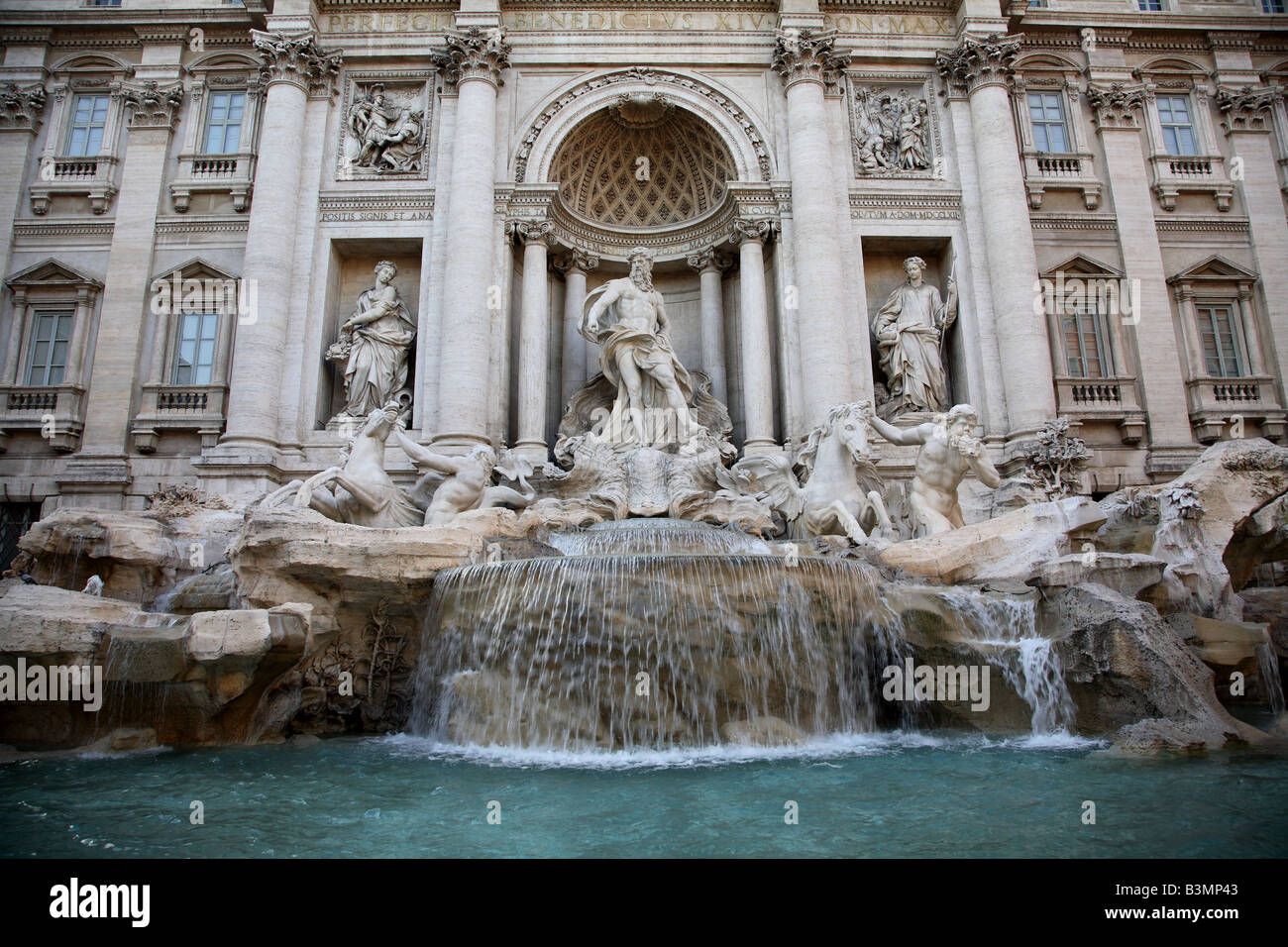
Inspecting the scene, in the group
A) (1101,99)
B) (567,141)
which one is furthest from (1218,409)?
(567,141)

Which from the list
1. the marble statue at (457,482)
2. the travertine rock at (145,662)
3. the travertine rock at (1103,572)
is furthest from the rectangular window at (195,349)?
the travertine rock at (1103,572)

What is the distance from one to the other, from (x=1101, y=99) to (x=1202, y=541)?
491 inches

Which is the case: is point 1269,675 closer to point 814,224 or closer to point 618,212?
point 814,224

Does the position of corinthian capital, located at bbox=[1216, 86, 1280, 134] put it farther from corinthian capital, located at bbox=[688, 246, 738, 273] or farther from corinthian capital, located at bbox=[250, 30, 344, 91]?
corinthian capital, located at bbox=[250, 30, 344, 91]

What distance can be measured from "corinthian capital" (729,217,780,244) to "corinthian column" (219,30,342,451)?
348 inches

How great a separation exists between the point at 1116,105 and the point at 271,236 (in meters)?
17.9

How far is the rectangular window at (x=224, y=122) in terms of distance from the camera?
16966mm

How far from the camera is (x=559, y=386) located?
679 inches

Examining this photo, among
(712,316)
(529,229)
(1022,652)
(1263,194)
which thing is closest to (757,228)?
(712,316)

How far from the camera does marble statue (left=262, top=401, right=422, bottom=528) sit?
1040 cm

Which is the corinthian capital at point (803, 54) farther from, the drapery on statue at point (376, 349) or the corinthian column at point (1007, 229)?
the drapery on statue at point (376, 349)

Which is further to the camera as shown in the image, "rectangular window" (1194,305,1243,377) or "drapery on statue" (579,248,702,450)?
"rectangular window" (1194,305,1243,377)

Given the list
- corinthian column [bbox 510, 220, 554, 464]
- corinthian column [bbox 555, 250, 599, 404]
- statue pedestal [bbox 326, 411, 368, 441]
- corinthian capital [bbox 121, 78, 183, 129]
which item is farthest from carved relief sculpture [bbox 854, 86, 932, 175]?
corinthian capital [bbox 121, 78, 183, 129]
